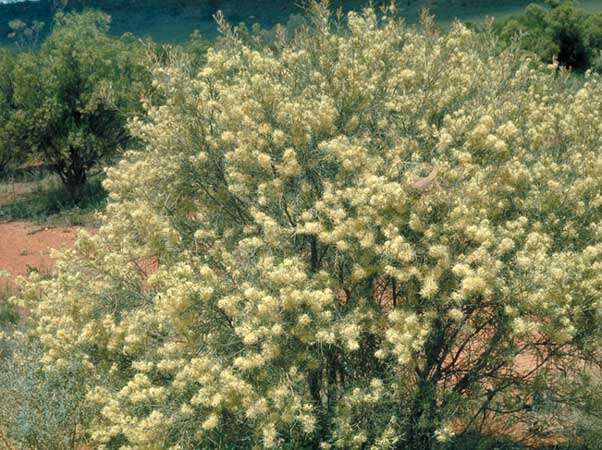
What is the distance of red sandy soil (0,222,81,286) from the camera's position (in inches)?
652

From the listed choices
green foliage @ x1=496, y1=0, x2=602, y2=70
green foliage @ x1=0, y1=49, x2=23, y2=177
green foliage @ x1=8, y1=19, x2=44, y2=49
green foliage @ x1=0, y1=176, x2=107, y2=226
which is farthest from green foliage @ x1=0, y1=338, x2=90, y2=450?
green foliage @ x1=8, y1=19, x2=44, y2=49

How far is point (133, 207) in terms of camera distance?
7.31 metres

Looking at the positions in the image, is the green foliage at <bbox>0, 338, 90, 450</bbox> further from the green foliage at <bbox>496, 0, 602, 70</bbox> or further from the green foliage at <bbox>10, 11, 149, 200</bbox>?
the green foliage at <bbox>496, 0, 602, 70</bbox>

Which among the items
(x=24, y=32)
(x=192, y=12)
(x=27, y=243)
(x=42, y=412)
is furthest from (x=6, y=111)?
(x=24, y=32)

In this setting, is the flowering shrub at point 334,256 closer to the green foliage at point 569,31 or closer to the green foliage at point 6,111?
the green foliage at point 6,111

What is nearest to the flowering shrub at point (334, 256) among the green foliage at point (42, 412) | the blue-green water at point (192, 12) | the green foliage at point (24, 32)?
the green foliage at point (42, 412)

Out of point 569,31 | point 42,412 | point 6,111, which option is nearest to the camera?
point 42,412

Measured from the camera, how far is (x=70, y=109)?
69.3 feet

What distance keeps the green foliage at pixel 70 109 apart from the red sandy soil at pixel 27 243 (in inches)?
85.4

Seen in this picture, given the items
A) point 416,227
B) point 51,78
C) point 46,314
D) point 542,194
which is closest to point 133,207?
point 46,314

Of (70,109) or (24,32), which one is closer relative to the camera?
(70,109)

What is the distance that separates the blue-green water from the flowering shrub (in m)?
32.5

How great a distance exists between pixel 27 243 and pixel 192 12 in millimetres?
31006

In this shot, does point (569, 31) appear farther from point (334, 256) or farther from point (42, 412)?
point (42, 412)
